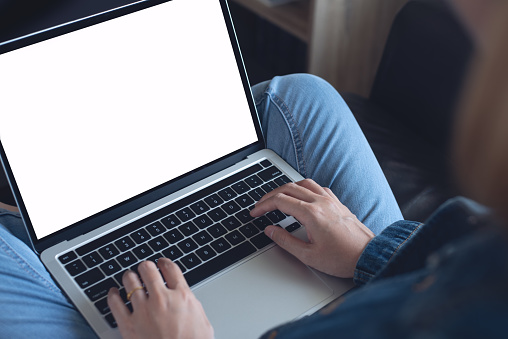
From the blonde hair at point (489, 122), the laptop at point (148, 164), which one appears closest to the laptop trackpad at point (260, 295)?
the laptop at point (148, 164)

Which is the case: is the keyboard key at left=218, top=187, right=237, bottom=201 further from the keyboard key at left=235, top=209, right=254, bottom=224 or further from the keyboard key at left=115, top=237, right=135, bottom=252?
the keyboard key at left=115, top=237, right=135, bottom=252

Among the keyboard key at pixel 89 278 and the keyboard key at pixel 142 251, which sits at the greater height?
the keyboard key at pixel 89 278

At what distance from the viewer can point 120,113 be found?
0.70 meters

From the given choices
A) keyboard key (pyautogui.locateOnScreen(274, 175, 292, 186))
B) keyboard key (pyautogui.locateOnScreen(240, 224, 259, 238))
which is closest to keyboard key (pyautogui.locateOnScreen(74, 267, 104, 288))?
keyboard key (pyautogui.locateOnScreen(240, 224, 259, 238))

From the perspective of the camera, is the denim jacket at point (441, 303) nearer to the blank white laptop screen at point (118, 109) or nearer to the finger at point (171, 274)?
the finger at point (171, 274)

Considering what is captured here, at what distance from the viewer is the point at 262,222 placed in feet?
2.36

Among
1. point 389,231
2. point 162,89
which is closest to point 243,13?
point 162,89

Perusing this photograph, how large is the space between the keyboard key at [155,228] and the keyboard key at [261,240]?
132 mm

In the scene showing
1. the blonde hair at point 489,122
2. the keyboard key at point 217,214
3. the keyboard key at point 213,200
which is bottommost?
the keyboard key at point 217,214

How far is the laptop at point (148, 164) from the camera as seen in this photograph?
0.62 meters

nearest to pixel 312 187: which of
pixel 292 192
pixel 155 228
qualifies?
pixel 292 192

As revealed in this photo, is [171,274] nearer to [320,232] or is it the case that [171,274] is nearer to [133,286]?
[133,286]

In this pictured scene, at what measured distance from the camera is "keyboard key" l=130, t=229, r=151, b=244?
681 millimetres

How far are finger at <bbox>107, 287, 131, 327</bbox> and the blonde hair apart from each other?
429mm
